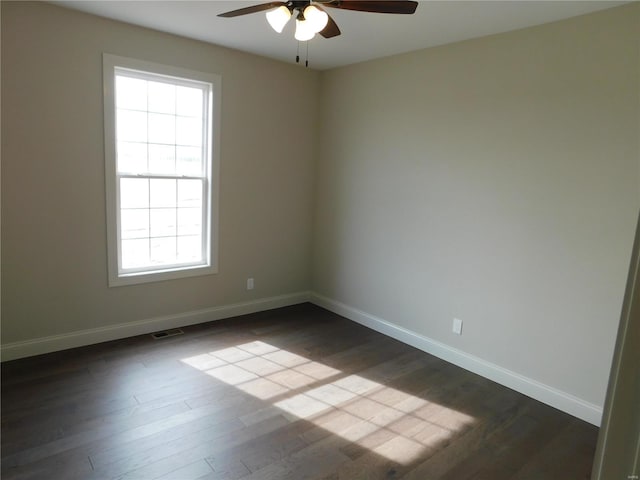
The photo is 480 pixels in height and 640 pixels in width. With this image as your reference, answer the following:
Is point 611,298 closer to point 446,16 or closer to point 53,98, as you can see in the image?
point 446,16

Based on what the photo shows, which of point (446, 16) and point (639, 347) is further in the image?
point (446, 16)

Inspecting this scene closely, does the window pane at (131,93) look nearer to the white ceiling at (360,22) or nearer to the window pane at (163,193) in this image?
the white ceiling at (360,22)

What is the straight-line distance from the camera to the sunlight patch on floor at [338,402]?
8.18 ft

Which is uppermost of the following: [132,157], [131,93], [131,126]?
[131,93]

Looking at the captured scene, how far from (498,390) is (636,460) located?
2978 millimetres

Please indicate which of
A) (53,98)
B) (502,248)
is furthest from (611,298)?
(53,98)

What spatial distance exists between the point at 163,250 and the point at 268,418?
78.7 inches

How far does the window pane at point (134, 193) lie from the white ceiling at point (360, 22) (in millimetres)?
1267

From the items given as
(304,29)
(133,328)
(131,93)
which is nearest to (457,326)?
(304,29)

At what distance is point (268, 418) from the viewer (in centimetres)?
262

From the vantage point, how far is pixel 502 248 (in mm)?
3156

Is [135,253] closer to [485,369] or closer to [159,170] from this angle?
[159,170]

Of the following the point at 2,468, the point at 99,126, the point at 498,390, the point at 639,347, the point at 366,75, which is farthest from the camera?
the point at 366,75

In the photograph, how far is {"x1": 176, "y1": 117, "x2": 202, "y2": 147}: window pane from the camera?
3.81m
